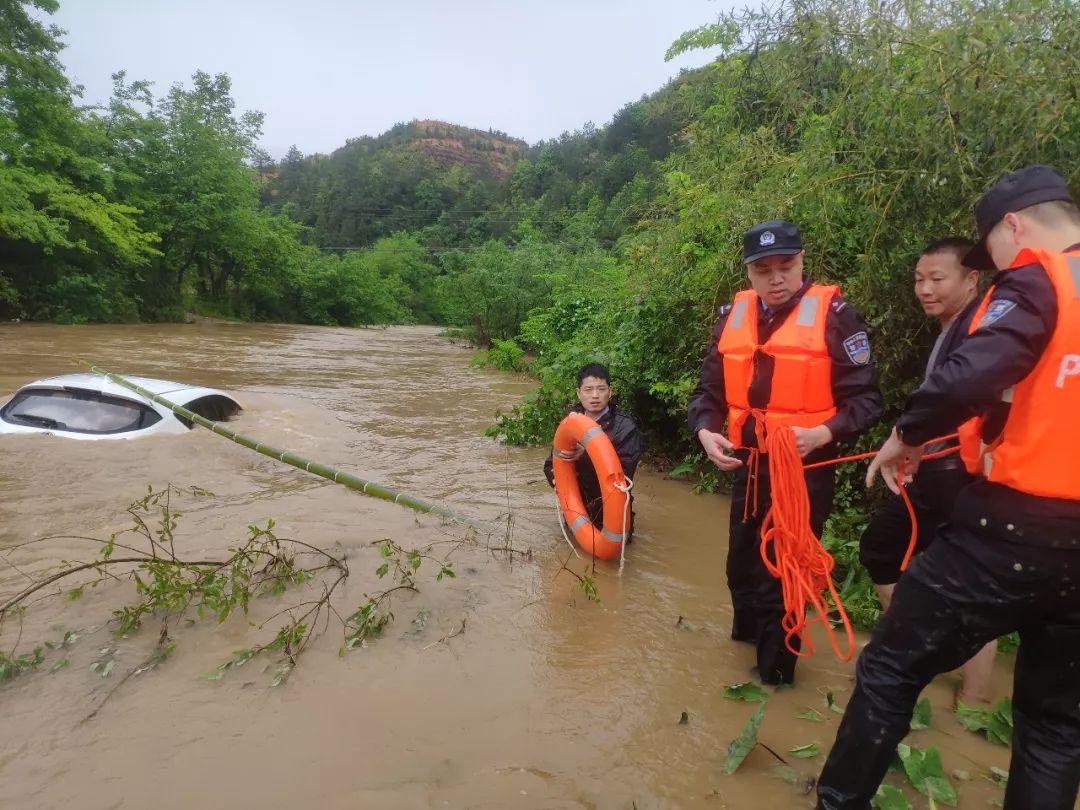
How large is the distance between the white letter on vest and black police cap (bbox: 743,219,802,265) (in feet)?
3.87

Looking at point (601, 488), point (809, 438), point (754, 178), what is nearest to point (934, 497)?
point (809, 438)

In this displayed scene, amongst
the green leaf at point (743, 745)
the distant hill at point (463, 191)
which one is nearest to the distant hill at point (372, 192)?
the distant hill at point (463, 191)

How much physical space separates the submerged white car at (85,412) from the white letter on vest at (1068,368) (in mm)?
6987

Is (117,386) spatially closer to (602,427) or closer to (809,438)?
(602,427)

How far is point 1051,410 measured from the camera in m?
1.57

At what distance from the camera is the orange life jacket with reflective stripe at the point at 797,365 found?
8.46ft

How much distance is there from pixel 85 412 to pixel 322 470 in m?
2.71

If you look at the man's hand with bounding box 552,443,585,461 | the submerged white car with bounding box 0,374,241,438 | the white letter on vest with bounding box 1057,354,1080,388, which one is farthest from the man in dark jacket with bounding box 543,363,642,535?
the submerged white car with bounding box 0,374,241,438

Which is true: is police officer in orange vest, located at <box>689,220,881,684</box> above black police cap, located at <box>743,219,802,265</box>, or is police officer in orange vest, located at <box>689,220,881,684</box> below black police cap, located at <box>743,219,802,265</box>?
below

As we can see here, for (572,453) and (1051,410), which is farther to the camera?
(572,453)

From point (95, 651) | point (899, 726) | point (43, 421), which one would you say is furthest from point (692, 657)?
point (43, 421)

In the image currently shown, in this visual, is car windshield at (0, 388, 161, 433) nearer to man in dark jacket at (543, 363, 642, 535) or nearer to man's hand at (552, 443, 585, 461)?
man's hand at (552, 443, 585, 461)

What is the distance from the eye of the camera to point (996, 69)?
3113 mm

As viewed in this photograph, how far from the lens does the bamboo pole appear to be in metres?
4.98
